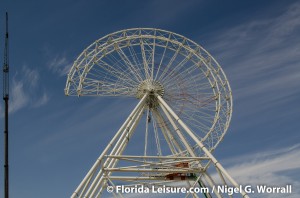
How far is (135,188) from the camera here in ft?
118

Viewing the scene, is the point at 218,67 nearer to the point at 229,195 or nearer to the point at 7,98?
the point at 229,195

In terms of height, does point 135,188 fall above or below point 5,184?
above

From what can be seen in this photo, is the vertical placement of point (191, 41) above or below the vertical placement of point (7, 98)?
above

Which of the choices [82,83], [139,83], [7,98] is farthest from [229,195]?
[7,98]

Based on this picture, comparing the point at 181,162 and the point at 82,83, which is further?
the point at 82,83

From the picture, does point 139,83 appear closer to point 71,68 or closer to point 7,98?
point 71,68

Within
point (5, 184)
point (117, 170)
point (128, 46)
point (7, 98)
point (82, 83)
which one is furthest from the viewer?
point (128, 46)

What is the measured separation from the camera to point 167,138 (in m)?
38.3

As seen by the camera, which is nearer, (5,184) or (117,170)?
(5,184)

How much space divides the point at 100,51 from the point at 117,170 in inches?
469

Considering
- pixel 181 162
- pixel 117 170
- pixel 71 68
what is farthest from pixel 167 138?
pixel 71 68

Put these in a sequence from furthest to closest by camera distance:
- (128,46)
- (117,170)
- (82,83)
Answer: (128,46), (82,83), (117,170)

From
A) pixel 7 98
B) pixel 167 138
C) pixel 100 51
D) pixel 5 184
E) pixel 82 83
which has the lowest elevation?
pixel 5 184

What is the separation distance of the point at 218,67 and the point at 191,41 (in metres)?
3.49
